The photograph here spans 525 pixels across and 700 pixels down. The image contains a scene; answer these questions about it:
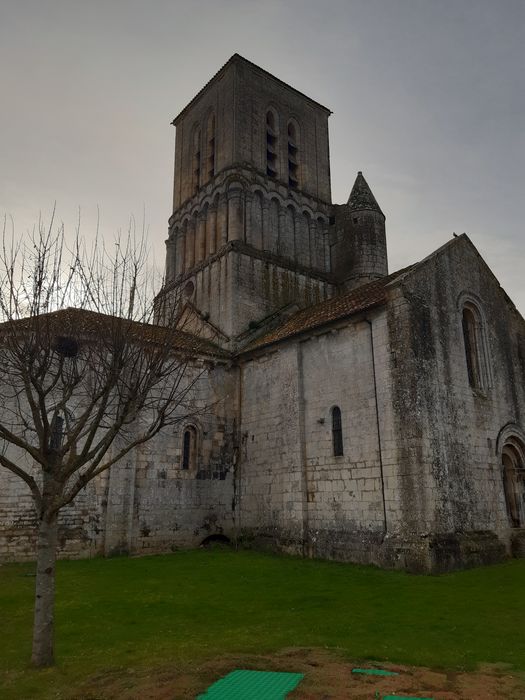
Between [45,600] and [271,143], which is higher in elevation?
[271,143]

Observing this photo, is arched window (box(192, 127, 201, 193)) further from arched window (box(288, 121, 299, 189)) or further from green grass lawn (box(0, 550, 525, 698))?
green grass lawn (box(0, 550, 525, 698))

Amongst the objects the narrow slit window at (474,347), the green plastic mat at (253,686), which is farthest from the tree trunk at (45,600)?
the narrow slit window at (474,347)

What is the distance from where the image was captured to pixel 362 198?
2745cm

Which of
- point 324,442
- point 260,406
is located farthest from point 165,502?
point 324,442

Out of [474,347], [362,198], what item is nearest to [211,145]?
[362,198]

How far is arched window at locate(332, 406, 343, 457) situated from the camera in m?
16.8

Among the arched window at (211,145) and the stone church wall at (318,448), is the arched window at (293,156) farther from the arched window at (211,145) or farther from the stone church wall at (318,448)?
the stone church wall at (318,448)

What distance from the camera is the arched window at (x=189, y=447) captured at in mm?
19750

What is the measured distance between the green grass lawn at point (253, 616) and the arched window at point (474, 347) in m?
5.85

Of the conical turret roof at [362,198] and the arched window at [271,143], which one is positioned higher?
the arched window at [271,143]

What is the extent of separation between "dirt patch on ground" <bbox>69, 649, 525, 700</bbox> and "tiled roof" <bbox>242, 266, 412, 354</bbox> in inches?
438

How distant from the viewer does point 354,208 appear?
27.4 meters

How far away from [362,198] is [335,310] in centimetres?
1138

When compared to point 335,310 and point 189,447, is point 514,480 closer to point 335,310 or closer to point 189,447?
point 335,310
